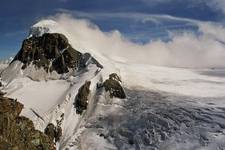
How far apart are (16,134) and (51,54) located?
71.1 meters

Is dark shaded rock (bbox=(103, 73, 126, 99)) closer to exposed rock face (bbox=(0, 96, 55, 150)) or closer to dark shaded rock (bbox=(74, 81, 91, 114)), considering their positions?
dark shaded rock (bbox=(74, 81, 91, 114))

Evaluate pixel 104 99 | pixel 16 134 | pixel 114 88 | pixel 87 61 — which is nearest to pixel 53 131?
pixel 104 99

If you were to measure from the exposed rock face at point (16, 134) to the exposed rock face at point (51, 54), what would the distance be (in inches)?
1925

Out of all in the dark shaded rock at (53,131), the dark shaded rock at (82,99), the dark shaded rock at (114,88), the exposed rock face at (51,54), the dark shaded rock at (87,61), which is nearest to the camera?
the dark shaded rock at (53,131)

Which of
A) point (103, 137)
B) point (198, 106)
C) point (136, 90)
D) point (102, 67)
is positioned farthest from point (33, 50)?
point (198, 106)

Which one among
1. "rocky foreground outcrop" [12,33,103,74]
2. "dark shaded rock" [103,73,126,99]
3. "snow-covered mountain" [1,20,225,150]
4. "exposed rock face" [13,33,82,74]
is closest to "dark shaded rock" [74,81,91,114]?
"snow-covered mountain" [1,20,225,150]

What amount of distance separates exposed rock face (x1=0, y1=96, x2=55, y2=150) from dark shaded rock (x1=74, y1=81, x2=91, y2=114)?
30612 mm

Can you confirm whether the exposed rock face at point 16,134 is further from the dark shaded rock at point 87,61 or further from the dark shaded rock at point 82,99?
the dark shaded rock at point 87,61

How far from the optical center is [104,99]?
131125 millimetres

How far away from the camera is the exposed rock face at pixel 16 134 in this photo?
77.8 meters

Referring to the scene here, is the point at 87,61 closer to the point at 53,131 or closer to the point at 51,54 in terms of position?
the point at 51,54

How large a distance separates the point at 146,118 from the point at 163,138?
1210 cm

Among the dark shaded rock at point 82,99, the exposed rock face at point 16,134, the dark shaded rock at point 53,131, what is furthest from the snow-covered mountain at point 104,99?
the exposed rock face at point 16,134

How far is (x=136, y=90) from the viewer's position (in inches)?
5561
